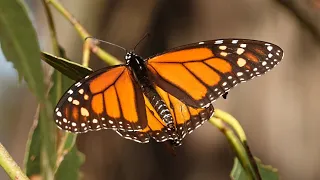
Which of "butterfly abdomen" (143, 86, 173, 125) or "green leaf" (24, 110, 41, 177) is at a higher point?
"butterfly abdomen" (143, 86, 173, 125)

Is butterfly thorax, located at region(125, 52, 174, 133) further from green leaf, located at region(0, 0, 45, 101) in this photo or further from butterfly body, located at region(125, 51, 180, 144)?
green leaf, located at region(0, 0, 45, 101)

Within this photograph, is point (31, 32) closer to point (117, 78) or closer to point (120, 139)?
point (117, 78)

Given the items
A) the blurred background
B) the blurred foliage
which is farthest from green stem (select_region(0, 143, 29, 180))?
the blurred background

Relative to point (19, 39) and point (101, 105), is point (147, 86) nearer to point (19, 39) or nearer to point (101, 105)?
point (101, 105)

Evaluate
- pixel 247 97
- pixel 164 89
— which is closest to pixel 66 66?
pixel 164 89

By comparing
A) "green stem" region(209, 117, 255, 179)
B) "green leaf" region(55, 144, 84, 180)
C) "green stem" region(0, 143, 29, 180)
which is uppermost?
"green stem" region(209, 117, 255, 179)
